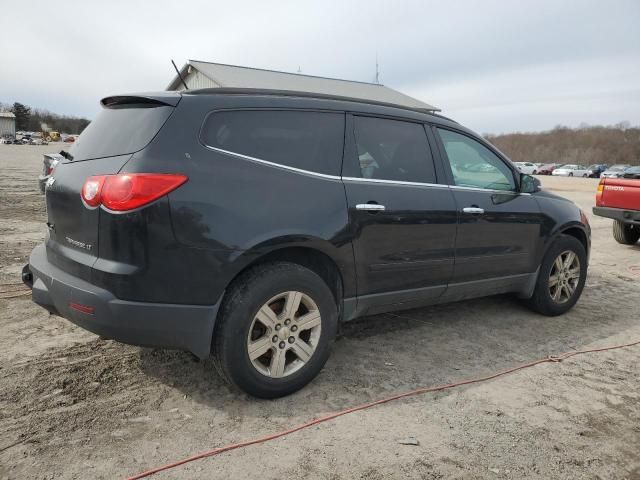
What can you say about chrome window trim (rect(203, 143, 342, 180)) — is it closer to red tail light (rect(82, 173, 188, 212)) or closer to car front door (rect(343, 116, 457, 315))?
car front door (rect(343, 116, 457, 315))

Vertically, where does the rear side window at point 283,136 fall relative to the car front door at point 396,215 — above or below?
above

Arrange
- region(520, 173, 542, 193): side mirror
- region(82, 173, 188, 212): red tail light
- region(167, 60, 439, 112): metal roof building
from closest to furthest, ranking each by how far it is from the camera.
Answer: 1. region(82, 173, 188, 212): red tail light
2. region(520, 173, 542, 193): side mirror
3. region(167, 60, 439, 112): metal roof building

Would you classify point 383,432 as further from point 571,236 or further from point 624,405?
point 571,236

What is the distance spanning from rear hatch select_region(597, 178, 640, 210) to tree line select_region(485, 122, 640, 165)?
276ft

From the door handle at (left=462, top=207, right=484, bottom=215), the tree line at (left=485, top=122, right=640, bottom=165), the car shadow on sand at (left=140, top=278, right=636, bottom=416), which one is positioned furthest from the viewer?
the tree line at (left=485, top=122, right=640, bottom=165)

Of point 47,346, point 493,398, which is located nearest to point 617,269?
point 493,398

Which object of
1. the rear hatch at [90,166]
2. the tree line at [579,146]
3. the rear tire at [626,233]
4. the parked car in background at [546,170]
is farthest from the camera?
the tree line at [579,146]

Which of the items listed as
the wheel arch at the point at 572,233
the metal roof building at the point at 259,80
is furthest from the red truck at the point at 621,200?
the metal roof building at the point at 259,80

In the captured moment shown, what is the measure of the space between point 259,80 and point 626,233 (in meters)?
17.5

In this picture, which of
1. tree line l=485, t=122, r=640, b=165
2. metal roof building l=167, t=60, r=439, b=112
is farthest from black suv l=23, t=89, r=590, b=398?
tree line l=485, t=122, r=640, b=165

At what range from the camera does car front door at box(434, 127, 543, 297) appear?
3803mm

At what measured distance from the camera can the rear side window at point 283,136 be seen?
2738 millimetres

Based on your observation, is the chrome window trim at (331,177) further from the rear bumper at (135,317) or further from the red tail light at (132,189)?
the rear bumper at (135,317)

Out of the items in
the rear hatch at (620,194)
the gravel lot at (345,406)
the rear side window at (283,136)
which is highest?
the rear side window at (283,136)
